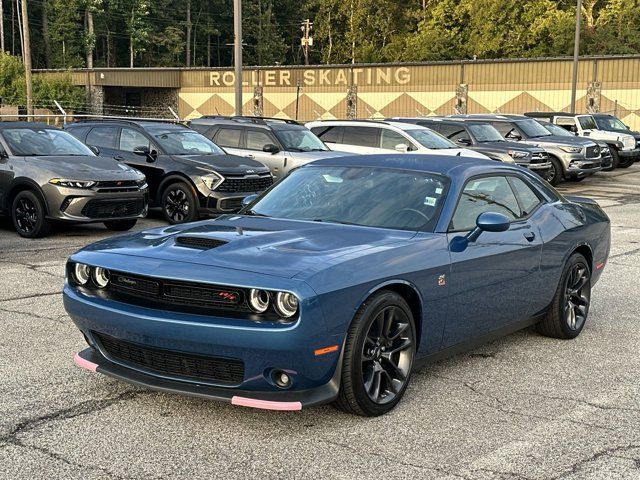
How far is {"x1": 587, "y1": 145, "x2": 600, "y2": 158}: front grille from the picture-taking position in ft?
73.9

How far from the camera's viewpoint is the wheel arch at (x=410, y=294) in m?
4.73

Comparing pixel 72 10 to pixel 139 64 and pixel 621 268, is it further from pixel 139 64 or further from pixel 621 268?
pixel 621 268

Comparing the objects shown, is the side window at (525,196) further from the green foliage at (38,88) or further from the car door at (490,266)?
the green foliage at (38,88)

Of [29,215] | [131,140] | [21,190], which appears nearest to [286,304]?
[29,215]

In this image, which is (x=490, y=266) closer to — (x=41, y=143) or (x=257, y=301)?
(x=257, y=301)

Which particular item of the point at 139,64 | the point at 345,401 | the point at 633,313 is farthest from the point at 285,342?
the point at 139,64

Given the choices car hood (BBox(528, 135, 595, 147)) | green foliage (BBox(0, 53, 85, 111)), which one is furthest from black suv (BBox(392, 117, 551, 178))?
green foliage (BBox(0, 53, 85, 111))

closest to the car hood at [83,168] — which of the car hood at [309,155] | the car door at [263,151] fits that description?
the car door at [263,151]

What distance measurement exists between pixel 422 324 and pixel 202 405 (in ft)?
4.48

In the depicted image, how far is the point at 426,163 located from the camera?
6020 millimetres

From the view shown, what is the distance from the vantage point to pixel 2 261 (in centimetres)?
987

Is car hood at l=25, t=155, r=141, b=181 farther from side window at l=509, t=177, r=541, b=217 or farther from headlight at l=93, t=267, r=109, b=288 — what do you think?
headlight at l=93, t=267, r=109, b=288

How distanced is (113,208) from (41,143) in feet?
5.60

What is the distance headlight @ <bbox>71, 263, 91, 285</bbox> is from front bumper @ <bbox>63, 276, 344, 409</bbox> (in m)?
0.43
